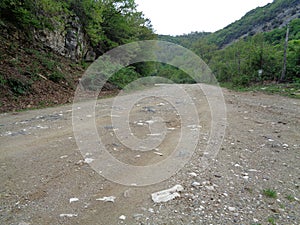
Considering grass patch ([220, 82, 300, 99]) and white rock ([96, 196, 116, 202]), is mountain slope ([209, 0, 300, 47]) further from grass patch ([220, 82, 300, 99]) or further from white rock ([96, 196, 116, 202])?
white rock ([96, 196, 116, 202])

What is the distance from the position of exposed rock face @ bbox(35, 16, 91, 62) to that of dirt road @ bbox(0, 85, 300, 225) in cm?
880

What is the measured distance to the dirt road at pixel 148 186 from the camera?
1638 mm

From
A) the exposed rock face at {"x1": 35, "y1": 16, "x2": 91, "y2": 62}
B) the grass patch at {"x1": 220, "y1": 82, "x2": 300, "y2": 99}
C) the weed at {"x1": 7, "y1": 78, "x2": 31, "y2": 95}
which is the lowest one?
the grass patch at {"x1": 220, "y1": 82, "x2": 300, "y2": 99}

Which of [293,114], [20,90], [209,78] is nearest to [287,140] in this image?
[293,114]

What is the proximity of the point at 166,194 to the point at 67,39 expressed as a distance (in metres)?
13.1

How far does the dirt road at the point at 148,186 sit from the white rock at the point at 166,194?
6 cm

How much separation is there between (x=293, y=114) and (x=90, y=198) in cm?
629

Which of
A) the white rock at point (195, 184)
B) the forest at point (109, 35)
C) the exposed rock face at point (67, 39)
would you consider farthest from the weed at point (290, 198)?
the exposed rock face at point (67, 39)

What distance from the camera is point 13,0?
25.5 feet

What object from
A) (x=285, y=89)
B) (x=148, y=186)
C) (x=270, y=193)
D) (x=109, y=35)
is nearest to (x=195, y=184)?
(x=148, y=186)

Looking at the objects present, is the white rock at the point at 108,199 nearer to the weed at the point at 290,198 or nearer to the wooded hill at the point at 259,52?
the weed at the point at 290,198

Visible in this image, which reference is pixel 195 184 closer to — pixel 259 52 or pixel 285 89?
pixel 285 89

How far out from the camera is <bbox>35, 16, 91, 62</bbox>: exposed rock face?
35.9 ft

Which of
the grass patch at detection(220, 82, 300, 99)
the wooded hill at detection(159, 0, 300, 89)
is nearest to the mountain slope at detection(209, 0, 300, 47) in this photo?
the wooded hill at detection(159, 0, 300, 89)
